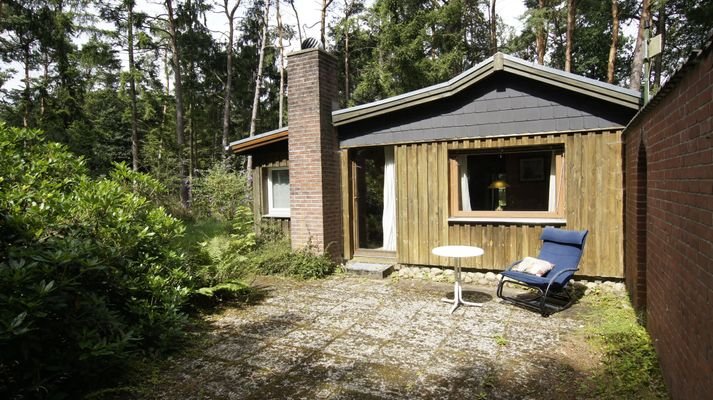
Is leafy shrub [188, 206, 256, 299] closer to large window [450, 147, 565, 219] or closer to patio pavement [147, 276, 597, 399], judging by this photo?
patio pavement [147, 276, 597, 399]

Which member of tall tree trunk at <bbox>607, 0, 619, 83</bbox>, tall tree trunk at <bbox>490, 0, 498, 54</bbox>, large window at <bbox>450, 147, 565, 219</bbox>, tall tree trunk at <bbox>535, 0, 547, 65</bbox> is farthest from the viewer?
tall tree trunk at <bbox>490, 0, 498, 54</bbox>

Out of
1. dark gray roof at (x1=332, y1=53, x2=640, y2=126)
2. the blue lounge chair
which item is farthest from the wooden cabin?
the blue lounge chair

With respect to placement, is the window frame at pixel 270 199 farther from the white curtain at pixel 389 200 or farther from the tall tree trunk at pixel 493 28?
the tall tree trunk at pixel 493 28

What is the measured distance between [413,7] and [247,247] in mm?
15557

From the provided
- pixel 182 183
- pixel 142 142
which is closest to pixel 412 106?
pixel 182 183

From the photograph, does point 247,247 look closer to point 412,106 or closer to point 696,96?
point 412,106

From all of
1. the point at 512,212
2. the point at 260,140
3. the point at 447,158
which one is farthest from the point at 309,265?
the point at 512,212

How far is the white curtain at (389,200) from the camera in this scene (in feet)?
24.6

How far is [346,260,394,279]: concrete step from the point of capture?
7.05 metres

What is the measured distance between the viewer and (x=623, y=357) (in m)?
3.61

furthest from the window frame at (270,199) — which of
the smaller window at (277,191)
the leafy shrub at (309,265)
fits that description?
the leafy shrub at (309,265)

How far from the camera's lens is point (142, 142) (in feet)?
78.2

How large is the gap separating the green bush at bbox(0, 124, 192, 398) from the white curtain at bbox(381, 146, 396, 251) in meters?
3.99

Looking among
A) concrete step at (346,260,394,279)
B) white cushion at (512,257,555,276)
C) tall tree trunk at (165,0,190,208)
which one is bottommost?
concrete step at (346,260,394,279)
